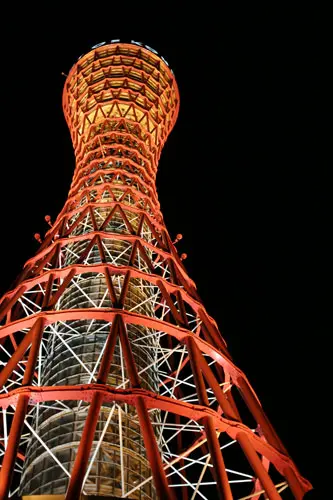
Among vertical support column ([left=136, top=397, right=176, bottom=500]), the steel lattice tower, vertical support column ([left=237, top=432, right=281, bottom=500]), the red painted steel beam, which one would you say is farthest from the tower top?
vertical support column ([left=136, top=397, right=176, bottom=500])

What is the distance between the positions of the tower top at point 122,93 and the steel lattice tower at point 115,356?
112 millimetres

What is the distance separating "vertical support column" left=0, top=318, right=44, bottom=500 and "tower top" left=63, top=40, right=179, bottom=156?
19286 millimetres

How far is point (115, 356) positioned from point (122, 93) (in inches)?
797

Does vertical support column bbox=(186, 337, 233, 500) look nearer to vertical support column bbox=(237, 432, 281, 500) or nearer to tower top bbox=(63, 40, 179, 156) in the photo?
vertical support column bbox=(237, 432, 281, 500)

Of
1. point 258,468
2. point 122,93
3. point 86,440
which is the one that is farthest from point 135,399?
point 122,93

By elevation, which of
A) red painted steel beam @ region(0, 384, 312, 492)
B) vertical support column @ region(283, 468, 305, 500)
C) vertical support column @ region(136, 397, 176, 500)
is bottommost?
vertical support column @ region(283, 468, 305, 500)

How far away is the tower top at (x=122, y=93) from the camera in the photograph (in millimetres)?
34000

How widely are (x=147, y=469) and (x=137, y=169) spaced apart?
17541 millimetres

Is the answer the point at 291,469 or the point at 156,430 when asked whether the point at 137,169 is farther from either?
the point at 291,469

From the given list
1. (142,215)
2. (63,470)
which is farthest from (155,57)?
(63,470)

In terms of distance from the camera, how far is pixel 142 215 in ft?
81.0

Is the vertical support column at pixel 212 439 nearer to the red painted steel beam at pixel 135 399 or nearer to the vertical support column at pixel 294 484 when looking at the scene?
the red painted steel beam at pixel 135 399

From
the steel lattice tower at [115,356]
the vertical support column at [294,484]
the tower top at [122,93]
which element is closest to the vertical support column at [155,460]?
the steel lattice tower at [115,356]

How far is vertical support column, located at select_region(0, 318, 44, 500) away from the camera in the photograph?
1127cm
